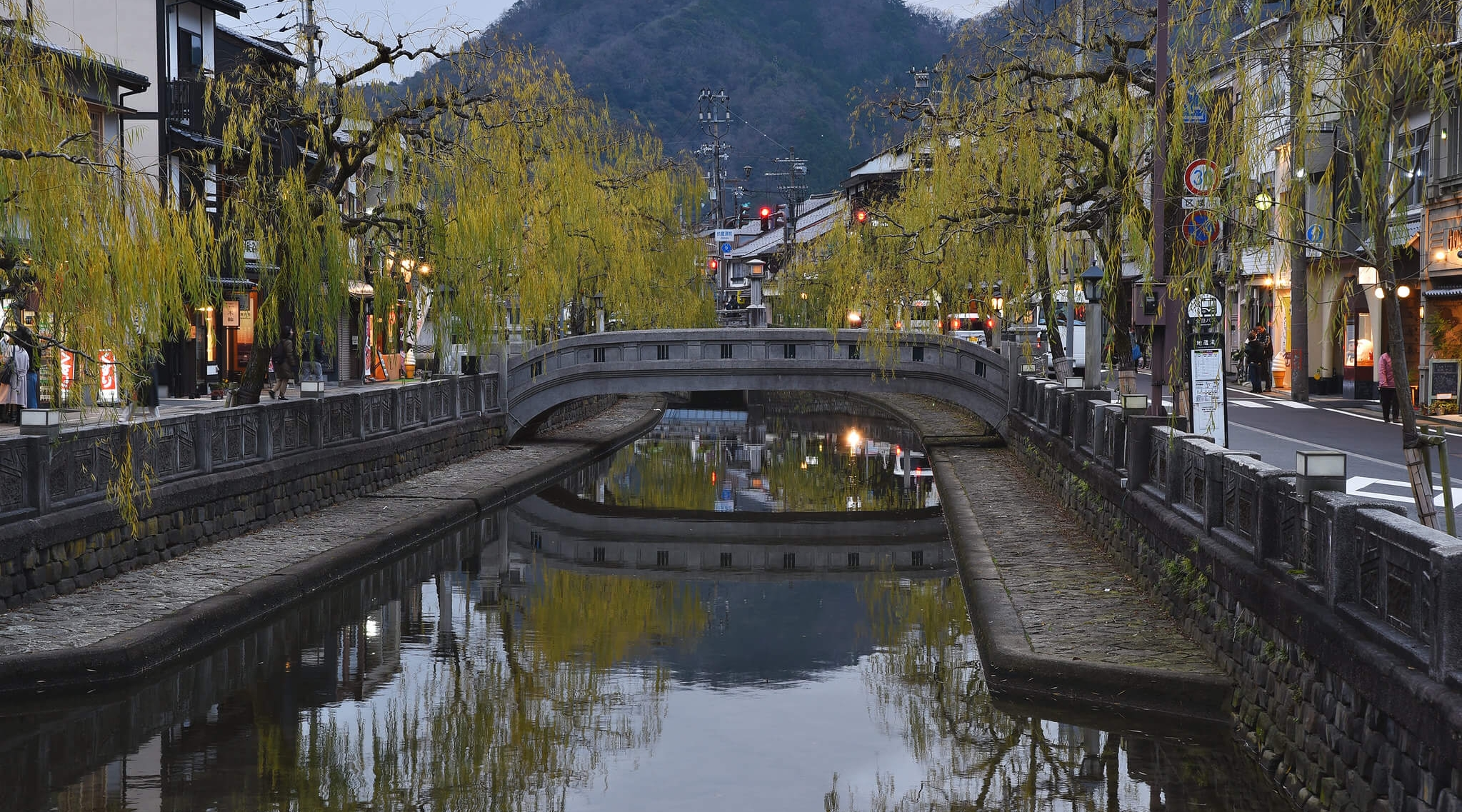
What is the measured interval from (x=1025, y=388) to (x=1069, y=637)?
55.4 feet

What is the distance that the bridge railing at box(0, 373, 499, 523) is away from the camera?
1353 centimetres

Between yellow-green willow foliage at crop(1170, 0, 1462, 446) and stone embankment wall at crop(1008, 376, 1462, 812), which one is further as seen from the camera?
yellow-green willow foliage at crop(1170, 0, 1462, 446)

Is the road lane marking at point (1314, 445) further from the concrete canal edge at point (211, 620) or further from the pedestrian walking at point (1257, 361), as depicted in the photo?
the pedestrian walking at point (1257, 361)

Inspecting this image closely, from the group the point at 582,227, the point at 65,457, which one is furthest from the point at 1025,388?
the point at 65,457

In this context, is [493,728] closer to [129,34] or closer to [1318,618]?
[1318,618]

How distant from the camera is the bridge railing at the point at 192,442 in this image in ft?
44.4

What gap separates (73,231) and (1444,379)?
2839 centimetres

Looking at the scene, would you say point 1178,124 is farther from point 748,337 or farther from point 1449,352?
Answer: point 1449,352

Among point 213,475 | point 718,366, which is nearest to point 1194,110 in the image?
point 213,475

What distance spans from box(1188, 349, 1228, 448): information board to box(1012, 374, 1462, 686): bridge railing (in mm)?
910

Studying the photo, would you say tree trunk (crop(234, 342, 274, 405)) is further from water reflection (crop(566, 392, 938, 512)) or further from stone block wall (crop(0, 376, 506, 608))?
water reflection (crop(566, 392, 938, 512))

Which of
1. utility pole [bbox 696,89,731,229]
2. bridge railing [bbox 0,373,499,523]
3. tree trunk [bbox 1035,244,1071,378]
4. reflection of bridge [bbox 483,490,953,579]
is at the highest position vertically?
utility pole [bbox 696,89,731,229]

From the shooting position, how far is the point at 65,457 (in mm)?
14227

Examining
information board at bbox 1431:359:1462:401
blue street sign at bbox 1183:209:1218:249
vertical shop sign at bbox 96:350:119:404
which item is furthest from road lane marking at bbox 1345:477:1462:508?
information board at bbox 1431:359:1462:401
